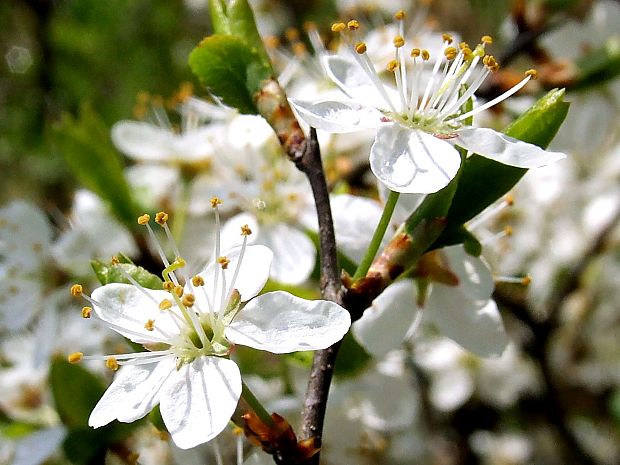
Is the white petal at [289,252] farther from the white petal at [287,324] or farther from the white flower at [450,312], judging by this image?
the white petal at [287,324]

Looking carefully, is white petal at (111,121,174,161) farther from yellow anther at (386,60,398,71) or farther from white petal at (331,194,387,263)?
yellow anther at (386,60,398,71)

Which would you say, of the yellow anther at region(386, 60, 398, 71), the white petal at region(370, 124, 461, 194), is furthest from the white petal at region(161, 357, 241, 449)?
the yellow anther at region(386, 60, 398, 71)

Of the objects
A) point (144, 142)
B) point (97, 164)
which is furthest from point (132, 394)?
point (144, 142)

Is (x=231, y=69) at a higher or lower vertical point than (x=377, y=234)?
higher

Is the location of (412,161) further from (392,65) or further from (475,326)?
(475,326)

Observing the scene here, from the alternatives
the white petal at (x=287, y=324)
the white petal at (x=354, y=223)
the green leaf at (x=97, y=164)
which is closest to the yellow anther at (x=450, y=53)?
the white petal at (x=354, y=223)

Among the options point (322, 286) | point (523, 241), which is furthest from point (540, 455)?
point (322, 286)
